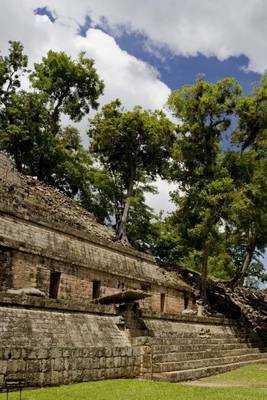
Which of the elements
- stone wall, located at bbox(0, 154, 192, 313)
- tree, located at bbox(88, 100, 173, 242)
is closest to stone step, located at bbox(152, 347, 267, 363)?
stone wall, located at bbox(0, 154, 192, 313)

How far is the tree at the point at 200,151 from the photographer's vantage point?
90.0 feet

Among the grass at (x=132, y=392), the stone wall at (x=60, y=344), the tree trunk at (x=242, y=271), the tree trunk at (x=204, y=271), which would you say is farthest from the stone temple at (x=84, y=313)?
the tree trunk at (x=242, y=271)

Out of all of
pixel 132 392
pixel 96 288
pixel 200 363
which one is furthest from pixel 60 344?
pixel 96 288

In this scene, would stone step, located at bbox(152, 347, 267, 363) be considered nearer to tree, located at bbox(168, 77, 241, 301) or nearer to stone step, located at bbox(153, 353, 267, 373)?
stone step, located at bbox(153, 353, 267, 373)

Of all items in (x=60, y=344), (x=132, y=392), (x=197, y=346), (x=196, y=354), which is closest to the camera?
(x=132, y=392)

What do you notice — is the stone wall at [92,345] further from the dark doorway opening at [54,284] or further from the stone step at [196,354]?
the dark doorway opening at [54,284]

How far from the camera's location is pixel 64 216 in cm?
2636

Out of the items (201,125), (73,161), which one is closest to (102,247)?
(201,125)

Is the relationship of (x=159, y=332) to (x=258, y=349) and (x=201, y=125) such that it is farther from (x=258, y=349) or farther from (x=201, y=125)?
(x=201, y=125)

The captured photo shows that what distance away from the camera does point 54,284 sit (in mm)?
18594

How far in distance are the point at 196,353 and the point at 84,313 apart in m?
6.79

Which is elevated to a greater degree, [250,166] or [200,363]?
[250,166]

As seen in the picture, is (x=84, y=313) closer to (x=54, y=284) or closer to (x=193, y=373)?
(x=54, y=284)

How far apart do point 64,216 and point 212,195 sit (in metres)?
8.33
